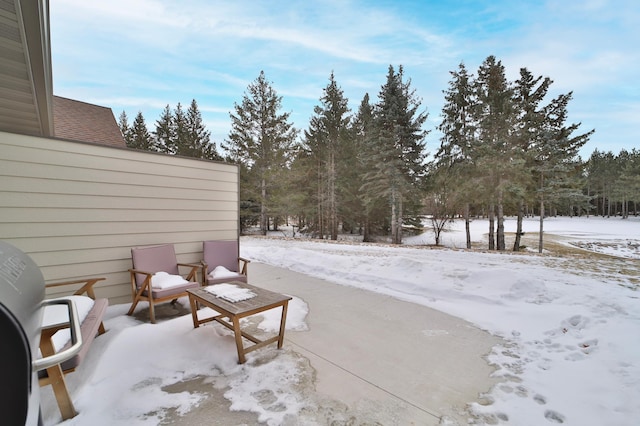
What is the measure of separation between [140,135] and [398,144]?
18.1 meters

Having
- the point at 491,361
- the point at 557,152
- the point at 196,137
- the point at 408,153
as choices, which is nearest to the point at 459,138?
the point at 408,153

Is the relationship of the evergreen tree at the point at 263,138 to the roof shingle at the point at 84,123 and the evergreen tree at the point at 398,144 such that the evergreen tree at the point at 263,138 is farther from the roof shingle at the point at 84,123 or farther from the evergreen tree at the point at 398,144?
the roof shingle at the point at 84,123

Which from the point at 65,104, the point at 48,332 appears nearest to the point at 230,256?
the point at 48,332

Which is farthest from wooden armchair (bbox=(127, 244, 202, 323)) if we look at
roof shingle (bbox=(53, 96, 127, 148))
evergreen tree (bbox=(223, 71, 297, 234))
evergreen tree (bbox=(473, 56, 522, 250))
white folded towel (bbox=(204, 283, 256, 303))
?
evergreen tree (bbox=(473, 56, 522, 250))

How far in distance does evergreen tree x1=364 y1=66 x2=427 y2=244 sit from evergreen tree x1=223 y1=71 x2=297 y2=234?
16.4ft

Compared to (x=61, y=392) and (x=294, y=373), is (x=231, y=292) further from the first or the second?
(x=61, y=392)

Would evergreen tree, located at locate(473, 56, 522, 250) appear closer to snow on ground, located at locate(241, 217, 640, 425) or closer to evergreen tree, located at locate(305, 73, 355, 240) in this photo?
snow on ground, located at locate(241, 217, 640, 425)

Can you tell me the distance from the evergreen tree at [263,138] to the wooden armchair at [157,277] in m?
10.6

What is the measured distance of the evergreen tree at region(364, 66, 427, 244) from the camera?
499 inches

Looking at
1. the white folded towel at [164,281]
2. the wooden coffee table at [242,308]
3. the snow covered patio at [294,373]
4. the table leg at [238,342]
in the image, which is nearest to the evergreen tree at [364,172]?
the snow covered patio at [294,373]

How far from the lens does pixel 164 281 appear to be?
3.44 meters

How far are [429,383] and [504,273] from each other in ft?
10.1

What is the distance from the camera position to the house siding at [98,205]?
3.08 metres

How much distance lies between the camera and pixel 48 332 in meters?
1.68
